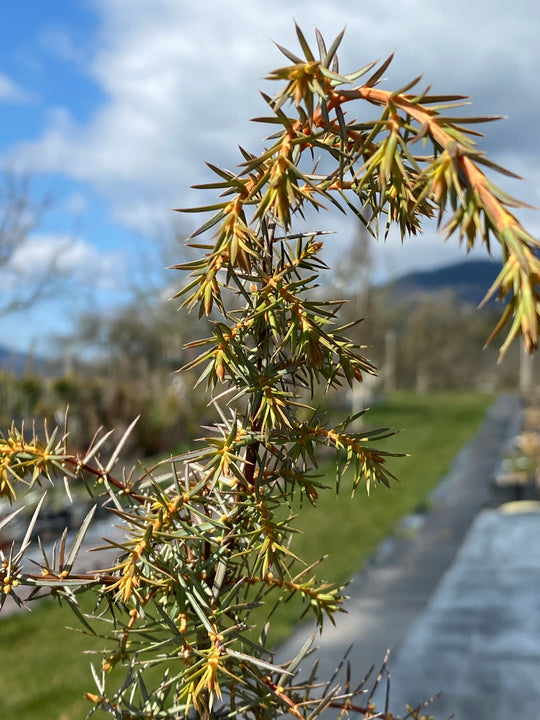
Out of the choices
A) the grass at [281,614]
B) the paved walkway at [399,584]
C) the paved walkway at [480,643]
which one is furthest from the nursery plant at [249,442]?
the paved walkway at [480,643]

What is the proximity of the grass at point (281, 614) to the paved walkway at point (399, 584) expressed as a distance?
0.70 ft

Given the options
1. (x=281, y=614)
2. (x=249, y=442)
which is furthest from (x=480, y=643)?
(x=249, y=442)

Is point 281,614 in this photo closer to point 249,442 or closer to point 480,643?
point 480,643

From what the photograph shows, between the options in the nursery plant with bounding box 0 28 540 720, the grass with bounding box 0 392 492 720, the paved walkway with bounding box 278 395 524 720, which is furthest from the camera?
the paved walkway with bounding box 278 395 524 720

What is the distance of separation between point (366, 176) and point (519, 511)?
849 centimetres

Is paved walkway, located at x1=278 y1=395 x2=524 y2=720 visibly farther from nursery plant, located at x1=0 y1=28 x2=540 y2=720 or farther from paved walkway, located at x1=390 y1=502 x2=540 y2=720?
nursery plant, located at x1=0 y1=28 x2=540 y2=720

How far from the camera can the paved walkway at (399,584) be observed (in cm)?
440

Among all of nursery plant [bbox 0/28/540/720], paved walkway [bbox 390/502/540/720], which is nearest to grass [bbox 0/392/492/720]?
nursery plant [bbox 0/28/540/720]

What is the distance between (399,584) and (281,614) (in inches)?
54.3

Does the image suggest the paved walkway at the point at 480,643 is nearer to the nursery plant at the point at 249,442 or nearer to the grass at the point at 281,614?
the grass at the point at 281,614

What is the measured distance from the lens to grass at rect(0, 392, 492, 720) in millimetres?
3695

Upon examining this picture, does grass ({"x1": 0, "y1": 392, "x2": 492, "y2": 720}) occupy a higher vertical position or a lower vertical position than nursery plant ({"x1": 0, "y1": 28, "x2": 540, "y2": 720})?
lower

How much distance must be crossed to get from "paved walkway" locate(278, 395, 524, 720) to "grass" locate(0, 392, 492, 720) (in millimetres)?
213

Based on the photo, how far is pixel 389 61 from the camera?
2.02ft
